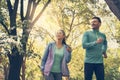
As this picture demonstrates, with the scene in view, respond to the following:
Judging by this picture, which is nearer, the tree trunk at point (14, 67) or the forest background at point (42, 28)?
the forest background at point (42, 28)

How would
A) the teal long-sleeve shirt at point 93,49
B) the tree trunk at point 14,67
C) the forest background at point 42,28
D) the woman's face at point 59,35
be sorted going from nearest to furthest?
the teal long-sleeve shirt at point 93,49
the woman's face at point 59,35
the forest background at point 42,28
the tree trunk at point 14,67

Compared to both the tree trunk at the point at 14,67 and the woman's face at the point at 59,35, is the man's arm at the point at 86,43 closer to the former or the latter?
the woman's face at the point at 59,35

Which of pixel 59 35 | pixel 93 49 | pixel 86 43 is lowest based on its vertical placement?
pixel 93 49

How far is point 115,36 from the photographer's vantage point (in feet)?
110

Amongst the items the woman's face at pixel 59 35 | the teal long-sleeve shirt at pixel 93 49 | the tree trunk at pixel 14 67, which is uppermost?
the woman's face at pixel 59 35

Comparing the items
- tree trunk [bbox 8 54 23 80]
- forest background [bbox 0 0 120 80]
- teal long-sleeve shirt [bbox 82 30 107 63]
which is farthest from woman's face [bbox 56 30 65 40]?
tree trunk [bbox 8 54 23 80]

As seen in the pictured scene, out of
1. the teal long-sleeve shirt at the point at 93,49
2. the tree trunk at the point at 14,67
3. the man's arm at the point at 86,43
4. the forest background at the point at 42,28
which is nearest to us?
the man's arm at the point at 86,43

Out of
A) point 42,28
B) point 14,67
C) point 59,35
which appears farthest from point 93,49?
point 42,28

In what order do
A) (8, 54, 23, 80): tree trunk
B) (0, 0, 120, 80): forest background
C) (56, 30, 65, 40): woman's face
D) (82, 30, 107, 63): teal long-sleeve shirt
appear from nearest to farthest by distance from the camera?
(82, 30, 107, 63): teal long-sleeve shirt < (56, 30, 65, 40): woman's face < (0, 0, 120, 80): forest background < (8, 54, 23, 80): tree trunk

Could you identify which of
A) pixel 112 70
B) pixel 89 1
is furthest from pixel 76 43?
pixel 89 1

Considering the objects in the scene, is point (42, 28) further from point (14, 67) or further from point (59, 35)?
point (59, 35)

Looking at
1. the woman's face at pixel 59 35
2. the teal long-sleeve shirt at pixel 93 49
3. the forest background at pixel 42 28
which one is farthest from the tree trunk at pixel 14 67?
the teal long-sleeve shirt at pixel 93 49

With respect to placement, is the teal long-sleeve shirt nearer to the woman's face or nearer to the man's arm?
the man's arm

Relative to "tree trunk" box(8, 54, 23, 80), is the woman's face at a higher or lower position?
higher
